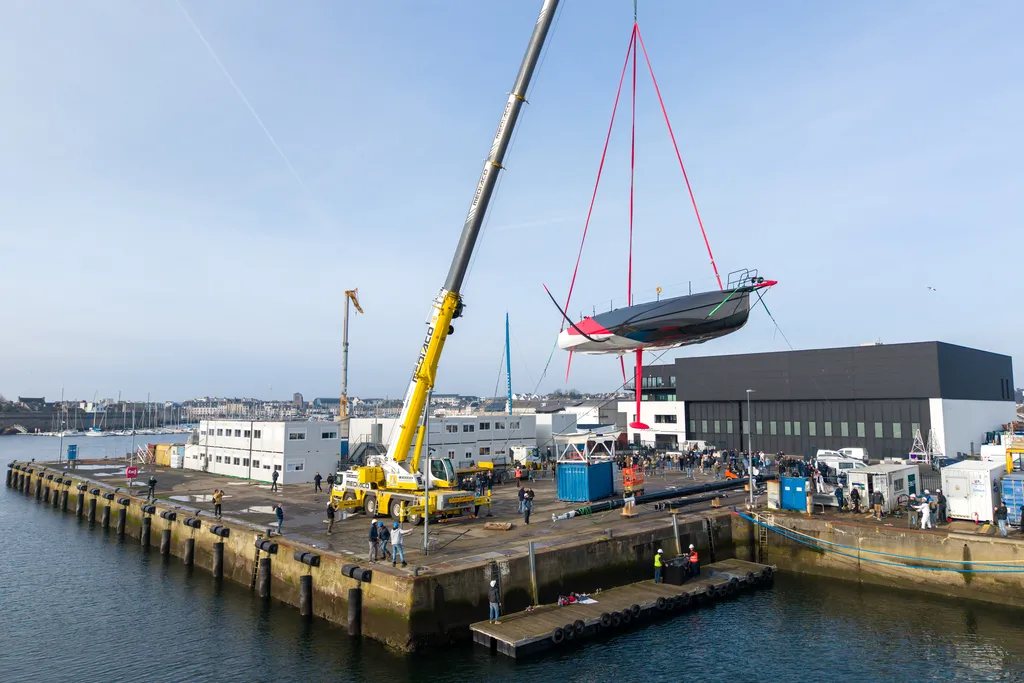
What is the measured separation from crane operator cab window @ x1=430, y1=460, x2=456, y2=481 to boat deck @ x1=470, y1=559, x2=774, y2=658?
10401 millimetres

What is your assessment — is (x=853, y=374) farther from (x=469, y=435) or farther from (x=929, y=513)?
(x=469, y=435)

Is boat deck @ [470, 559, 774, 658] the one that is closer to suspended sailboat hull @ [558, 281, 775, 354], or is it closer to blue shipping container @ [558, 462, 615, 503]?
blue shipping container @ [558, 462, 615, 503]

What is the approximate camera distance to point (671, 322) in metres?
20.8

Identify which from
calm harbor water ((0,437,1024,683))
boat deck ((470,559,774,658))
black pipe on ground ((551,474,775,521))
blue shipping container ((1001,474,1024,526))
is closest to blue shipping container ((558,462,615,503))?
black pipe on ground ((551,474,775,521))

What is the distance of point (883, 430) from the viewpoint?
191 feet

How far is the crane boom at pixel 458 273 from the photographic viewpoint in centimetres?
2816

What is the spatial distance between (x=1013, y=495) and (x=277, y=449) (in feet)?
152

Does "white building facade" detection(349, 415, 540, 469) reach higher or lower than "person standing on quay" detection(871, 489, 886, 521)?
higher

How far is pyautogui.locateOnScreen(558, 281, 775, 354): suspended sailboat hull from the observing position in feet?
66.5

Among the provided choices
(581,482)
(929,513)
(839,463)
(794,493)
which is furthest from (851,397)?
(581,482)

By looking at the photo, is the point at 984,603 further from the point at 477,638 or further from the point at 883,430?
the point at 883,430

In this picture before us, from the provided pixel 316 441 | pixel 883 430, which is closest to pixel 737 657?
pixel 316 441

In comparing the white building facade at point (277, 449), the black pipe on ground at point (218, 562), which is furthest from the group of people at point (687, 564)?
the white building facade at point (277, 449)

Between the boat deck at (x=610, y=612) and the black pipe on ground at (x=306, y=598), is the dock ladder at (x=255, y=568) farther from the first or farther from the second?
the boat deck at (x=610, y=612)
